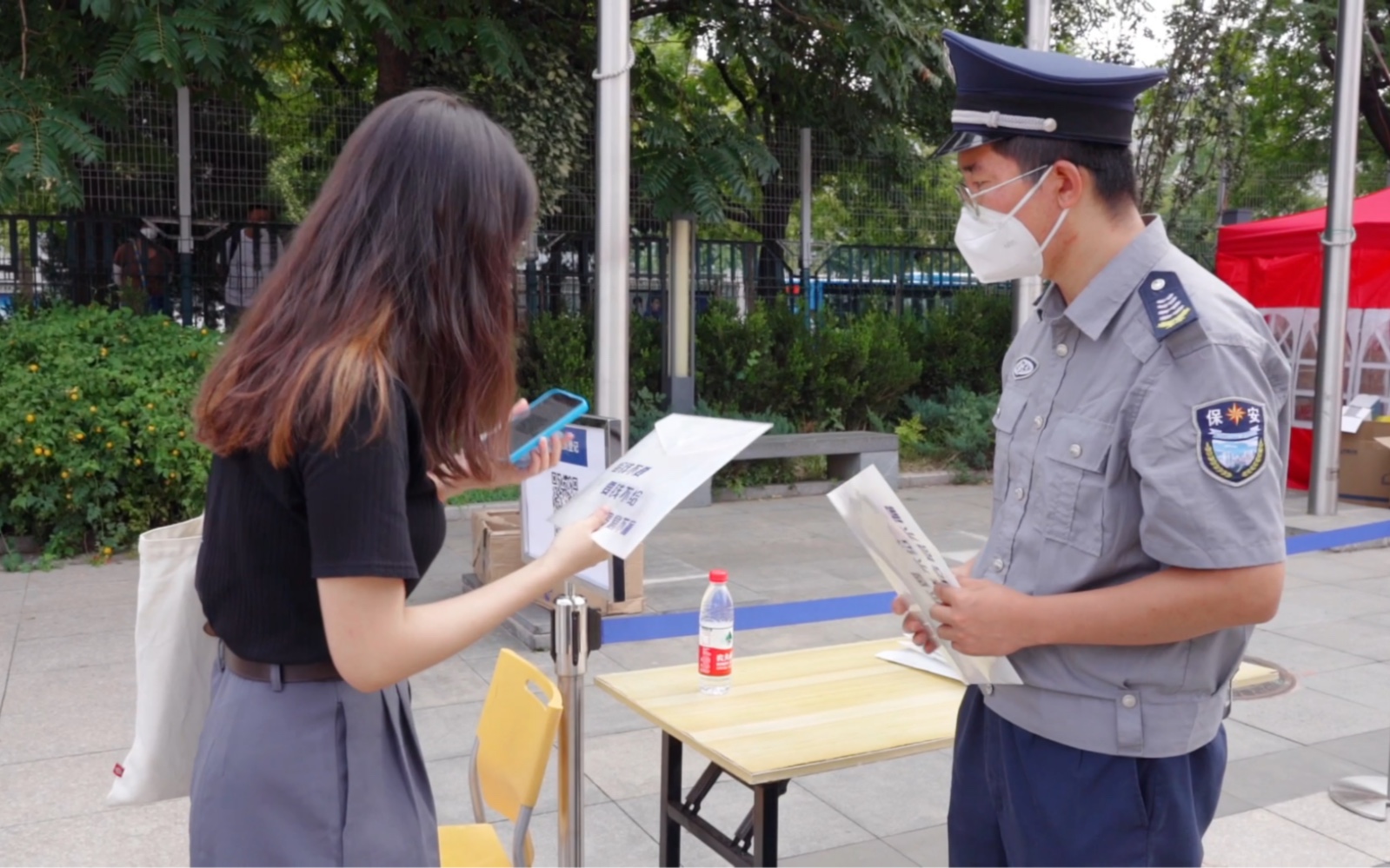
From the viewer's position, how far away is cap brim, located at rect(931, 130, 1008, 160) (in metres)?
2.09

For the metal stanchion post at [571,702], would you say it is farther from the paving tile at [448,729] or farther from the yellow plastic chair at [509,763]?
the paving tile at [448,729]

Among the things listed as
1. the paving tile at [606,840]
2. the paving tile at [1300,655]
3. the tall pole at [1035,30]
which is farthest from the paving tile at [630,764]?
the tall pole at [1035,30]

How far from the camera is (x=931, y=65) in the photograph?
396 inches

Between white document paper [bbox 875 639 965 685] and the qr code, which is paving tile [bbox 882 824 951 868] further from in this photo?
the qr code

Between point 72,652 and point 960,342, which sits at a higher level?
point 960,342

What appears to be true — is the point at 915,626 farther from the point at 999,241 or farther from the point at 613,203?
the point at 613,203

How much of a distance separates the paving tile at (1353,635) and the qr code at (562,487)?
4060 millimetres

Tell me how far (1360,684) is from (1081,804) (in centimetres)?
453

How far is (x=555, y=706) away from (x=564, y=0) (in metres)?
8.71

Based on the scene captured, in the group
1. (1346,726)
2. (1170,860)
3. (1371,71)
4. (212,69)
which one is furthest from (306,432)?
(1371,71)

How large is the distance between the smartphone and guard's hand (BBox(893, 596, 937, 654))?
0.73 metres

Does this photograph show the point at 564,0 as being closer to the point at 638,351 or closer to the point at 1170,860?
the point at 638,351

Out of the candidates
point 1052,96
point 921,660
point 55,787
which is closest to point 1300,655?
point 921,660

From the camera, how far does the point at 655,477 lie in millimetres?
1982
